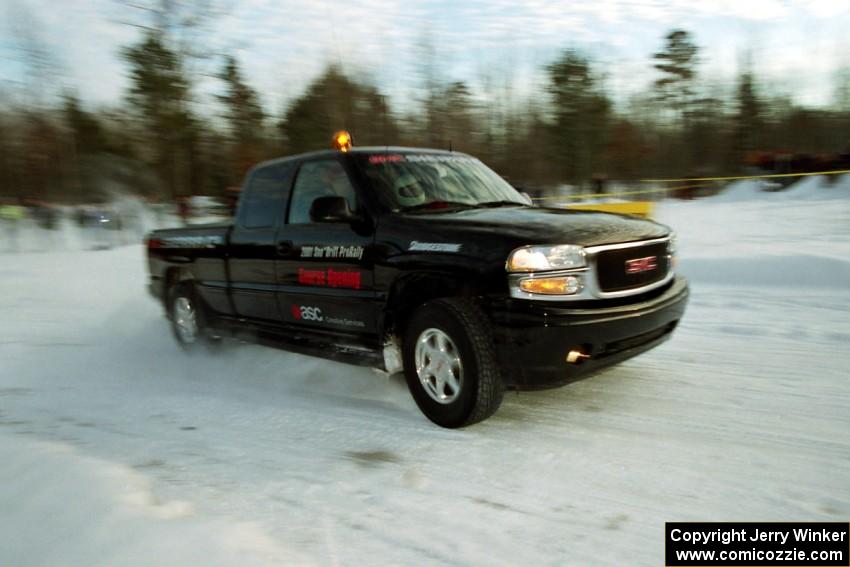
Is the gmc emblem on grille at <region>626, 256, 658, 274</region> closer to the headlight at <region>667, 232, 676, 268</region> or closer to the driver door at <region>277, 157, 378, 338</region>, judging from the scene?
the headlight at <region>667, 232, 676, 268</region>

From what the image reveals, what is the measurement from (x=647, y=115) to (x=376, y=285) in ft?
124

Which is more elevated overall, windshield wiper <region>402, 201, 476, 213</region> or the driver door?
windshield wiper <region>402, 201, 476, 213</region>

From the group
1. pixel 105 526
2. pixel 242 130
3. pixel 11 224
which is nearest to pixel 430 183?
pixel 105 526

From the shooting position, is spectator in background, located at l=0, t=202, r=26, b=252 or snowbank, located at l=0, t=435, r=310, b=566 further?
spectator in background, located at l=0, t=202, r=26, b=252

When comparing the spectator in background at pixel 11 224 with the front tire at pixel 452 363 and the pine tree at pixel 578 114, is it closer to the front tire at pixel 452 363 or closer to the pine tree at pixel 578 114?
the front tire at pixel 452 363

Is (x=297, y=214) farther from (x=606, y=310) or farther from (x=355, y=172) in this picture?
(x=606, y=310)

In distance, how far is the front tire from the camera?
3461mm

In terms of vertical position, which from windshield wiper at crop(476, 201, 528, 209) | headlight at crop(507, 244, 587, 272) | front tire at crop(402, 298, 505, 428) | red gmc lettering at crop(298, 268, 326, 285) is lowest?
front tire at crop(402, 298, 505, 428)

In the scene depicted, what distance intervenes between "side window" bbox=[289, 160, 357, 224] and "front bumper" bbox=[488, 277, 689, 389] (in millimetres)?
1521

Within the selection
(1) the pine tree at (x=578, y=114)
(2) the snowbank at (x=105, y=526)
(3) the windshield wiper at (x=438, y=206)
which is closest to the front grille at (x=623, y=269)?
(3) the windshield wiper at (x=438, y=206)

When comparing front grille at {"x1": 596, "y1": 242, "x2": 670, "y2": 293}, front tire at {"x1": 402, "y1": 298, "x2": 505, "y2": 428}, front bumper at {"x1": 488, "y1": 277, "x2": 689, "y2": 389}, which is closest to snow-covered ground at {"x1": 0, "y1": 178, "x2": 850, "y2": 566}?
front tire at {"x1": 402, "y1": 298, "x2": 505, "y2": 428}

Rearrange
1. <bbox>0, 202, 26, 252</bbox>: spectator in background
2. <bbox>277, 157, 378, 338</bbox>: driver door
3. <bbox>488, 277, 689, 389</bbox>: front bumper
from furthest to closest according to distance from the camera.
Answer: <bbox>0, 202, 26, 252</bbox>: spectator in background → <bbox>277, 157, 378, 338</bbox>: driver door → <bbox>488, 277, 689, 389</bbox>: front bumper

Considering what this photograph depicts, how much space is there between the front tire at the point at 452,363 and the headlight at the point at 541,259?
345 millimetres

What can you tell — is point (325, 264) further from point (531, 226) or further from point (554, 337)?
point (554, 337)
